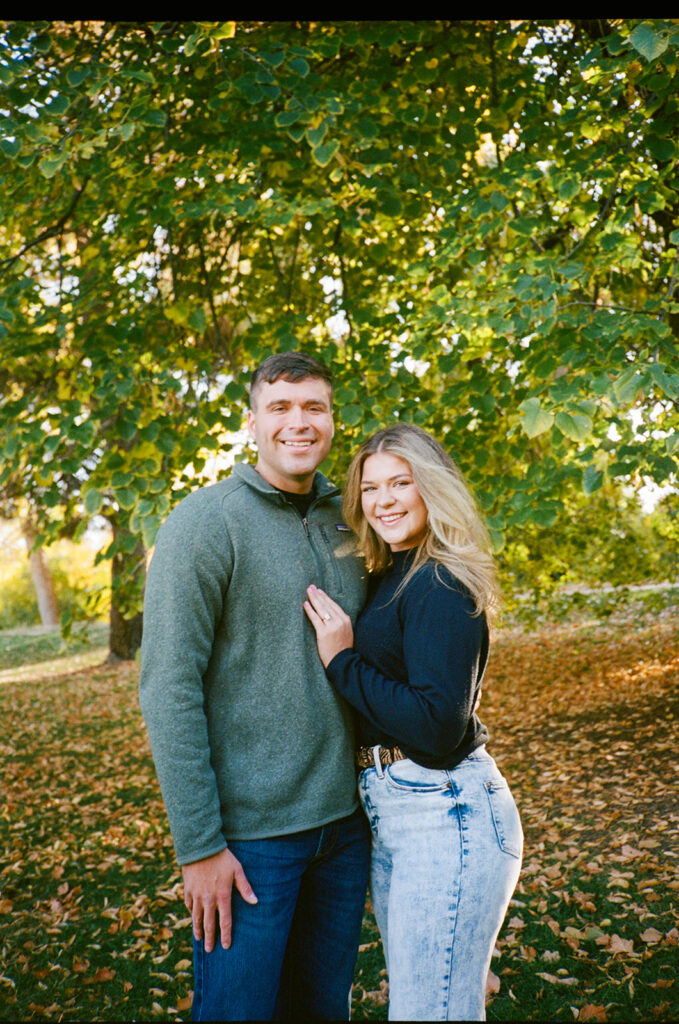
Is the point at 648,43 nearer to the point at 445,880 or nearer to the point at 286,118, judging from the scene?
the point at 286,118

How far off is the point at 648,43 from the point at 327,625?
7.48 feet

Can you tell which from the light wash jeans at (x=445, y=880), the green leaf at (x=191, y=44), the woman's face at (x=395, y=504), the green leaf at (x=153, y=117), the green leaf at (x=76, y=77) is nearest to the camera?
the light wash jeans at (x=445, y=880)

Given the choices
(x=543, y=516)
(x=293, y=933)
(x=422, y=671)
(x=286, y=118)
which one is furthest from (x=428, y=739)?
(x=286, y=118)

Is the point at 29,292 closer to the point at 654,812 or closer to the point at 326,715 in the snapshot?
the point at 326,715

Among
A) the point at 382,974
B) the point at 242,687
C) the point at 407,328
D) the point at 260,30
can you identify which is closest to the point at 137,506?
the point at 242,687

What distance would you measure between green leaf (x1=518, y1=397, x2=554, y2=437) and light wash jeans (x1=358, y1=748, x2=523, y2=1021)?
1.42 meters

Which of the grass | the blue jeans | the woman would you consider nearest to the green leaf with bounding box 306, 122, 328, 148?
the woman

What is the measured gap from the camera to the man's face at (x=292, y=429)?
2260 millimetres

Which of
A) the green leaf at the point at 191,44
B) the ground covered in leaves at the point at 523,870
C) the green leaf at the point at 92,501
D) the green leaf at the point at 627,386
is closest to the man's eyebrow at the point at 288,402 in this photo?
the green leaf at the point at 627,386

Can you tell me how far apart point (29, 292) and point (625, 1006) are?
171 inches

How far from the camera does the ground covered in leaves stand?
355 centimetres

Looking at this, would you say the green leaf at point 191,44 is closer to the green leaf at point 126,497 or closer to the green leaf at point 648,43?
the green leaf at point 648,43

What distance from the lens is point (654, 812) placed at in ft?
17.0

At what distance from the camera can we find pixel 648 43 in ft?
8.53
